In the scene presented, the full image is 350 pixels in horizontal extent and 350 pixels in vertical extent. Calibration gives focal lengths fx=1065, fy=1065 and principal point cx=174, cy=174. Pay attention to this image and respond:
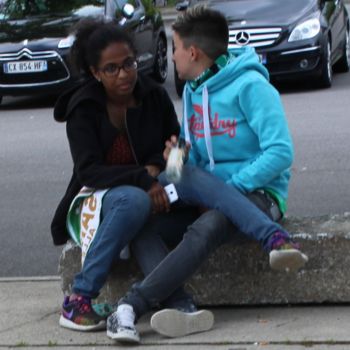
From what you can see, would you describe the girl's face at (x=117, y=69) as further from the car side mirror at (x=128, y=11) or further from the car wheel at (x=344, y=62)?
the car wheel at (x=344, y=62)

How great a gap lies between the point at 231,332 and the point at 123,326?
478 millimetres

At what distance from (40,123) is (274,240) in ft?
24.2

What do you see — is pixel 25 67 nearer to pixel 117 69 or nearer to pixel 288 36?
pixel 288 36

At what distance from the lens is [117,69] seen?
4.85 metres

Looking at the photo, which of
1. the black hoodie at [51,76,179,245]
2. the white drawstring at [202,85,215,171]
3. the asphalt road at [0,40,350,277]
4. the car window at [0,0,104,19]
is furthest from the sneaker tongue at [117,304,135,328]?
the car window at [0,0,104,19]

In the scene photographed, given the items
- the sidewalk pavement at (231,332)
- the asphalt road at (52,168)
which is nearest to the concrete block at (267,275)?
the sidewalk pavement at (231,332)

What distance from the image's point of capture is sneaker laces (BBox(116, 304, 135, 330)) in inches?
176

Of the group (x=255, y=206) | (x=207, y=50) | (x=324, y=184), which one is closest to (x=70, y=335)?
(x=255, y=206)

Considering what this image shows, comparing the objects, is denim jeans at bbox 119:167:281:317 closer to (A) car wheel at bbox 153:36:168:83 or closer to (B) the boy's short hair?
(B) the boy's short hair

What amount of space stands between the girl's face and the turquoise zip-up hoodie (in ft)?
0.91

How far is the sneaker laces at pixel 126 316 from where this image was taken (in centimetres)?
447

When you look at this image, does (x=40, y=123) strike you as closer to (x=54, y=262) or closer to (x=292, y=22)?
(x=292, y=22)

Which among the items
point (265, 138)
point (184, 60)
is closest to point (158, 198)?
point (265, 138)

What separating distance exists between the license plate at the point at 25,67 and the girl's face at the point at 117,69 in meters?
7.49
